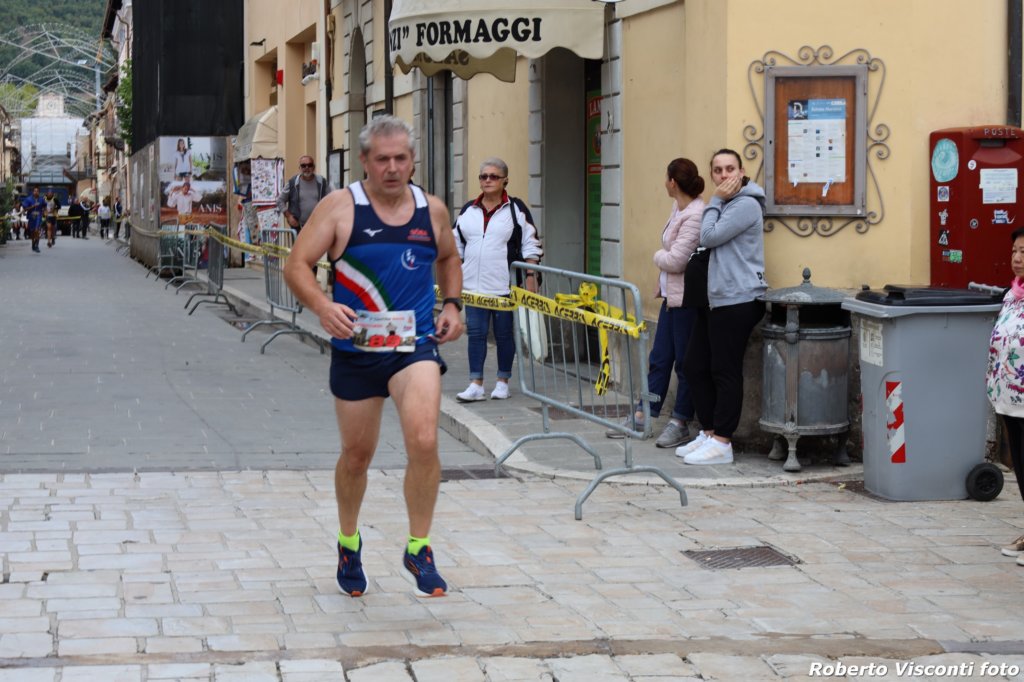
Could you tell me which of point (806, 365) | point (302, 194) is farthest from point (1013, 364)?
point (302, 194)

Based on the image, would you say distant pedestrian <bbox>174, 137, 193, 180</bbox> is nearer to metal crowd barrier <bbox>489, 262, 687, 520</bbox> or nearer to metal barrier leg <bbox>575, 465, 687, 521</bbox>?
metal crowd barrier <bbox>489, 262, 687, 520</bbox>

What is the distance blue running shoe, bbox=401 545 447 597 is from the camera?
611 centimetres

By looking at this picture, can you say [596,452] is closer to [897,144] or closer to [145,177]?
[897,144]

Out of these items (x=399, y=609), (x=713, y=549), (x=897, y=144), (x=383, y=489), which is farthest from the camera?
(x=897, y=144)

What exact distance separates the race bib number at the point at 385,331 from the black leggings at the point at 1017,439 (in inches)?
106

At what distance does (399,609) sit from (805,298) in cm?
384

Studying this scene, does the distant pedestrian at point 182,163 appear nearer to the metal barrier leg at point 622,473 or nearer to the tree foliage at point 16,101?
the metal barrier leg at point 622,473

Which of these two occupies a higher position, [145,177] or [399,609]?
[145,177]

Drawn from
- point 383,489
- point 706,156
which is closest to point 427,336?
point 383,489

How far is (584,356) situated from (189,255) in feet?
66.1

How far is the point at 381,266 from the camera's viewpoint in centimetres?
604

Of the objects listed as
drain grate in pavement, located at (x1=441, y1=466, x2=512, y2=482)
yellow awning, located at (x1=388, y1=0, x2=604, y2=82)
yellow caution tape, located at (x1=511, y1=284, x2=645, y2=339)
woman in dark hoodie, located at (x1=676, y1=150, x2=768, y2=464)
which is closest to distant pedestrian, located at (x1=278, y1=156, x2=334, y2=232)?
yellow awning, located at (x1=388, y1=0, x2=604, y2=82)

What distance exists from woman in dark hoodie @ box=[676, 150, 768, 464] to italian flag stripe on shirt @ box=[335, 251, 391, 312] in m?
3.61

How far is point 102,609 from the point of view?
5996 mm
